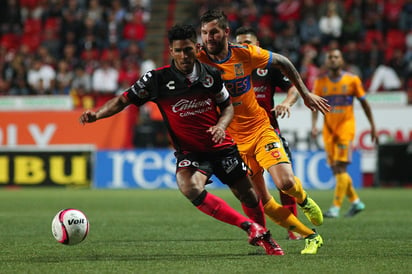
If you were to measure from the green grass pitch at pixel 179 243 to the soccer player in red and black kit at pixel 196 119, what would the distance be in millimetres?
446

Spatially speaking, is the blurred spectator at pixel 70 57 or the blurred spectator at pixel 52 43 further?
the blurred spectator at pixel 52 43

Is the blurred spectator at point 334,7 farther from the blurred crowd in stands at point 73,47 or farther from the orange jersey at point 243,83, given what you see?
the orange jersey at point 243,83

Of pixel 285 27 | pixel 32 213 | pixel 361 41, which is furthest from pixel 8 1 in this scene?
pixel 32 213

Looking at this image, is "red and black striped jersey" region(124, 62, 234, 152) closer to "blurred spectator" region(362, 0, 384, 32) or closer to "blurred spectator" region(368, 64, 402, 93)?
"blurred spectator" region(368, 64, 402, 93)

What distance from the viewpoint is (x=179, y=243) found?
8367 mm

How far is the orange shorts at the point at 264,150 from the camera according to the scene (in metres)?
7.59

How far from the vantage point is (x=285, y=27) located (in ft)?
72.9

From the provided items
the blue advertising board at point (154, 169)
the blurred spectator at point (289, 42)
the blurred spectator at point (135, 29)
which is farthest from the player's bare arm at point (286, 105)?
the blurred spectator at point (135, 29)

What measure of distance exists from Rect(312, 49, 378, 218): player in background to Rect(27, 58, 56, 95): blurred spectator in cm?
1143

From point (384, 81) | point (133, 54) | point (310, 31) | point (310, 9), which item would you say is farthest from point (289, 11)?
point (133, 54)

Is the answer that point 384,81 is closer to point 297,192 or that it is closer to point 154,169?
point 154,169

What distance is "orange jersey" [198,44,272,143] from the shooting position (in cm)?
764

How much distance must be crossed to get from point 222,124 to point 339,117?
18.2ft

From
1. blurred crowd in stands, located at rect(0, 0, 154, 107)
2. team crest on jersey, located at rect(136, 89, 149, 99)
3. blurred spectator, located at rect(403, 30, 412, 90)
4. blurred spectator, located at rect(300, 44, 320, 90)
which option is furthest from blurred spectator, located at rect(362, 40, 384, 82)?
team crest on jersey, located at rect(136, 89, 149, 99)
